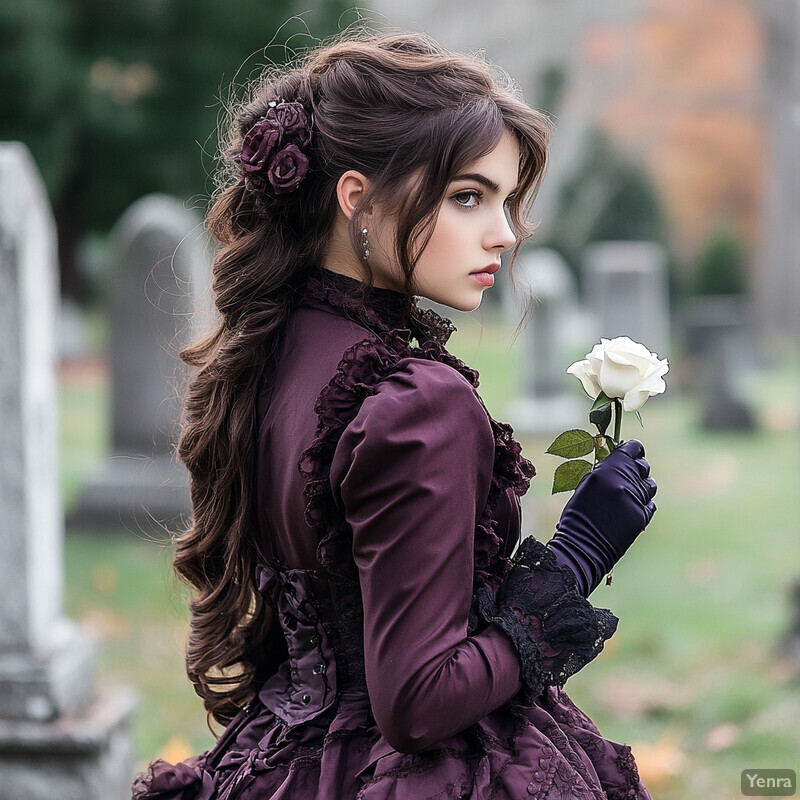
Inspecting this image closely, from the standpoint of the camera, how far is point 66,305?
20.4 m

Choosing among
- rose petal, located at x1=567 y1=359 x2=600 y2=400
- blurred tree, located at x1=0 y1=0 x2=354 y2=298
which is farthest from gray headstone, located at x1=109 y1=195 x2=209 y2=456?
blurred tree, located at x1=0 y1=0 x2=354 y2=298

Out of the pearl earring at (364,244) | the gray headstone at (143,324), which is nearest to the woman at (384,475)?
the pearl earring at (364,244)

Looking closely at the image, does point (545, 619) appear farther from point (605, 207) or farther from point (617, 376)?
point (605, 207)

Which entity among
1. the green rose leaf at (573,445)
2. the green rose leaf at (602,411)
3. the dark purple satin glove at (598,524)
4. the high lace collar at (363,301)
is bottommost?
the dark purple satin glove at (598,524)

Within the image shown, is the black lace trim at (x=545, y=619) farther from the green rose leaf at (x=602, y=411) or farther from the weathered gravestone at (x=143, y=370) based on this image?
the weathered gravestone at (x=143, y=370)

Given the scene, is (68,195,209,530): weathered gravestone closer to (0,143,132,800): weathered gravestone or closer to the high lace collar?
(0,143,132,800): weathered gravestone

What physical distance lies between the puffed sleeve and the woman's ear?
342 millimetres

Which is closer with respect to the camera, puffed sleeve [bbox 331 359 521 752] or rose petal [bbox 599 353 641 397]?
A: puffed sleeve [bbox 331 359 521 752]

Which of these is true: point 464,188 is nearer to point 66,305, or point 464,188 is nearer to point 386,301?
point 386,301

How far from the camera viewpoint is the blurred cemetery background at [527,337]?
3.51 meters

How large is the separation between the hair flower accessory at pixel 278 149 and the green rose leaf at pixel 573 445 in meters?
0.60

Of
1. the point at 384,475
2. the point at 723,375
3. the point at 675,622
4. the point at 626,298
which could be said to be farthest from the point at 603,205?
the point at 384,475

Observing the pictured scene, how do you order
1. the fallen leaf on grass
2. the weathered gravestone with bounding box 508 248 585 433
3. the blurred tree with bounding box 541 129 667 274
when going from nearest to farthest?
the fallen leaf on grass
the weathered gravestone with bounding box 508 248 585 433
the blurred tree with bounding box 541 129 667 274

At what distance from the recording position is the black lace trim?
63.5 inches
